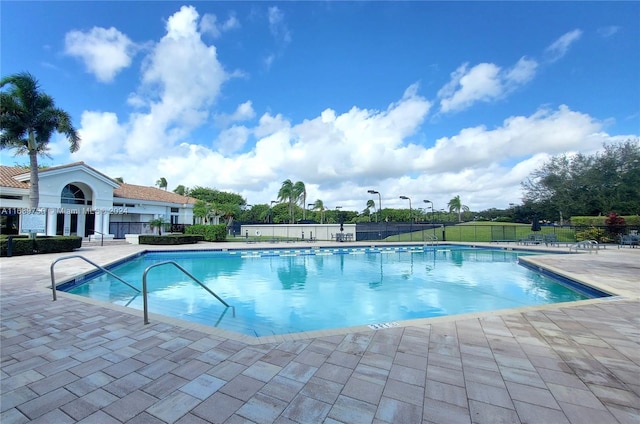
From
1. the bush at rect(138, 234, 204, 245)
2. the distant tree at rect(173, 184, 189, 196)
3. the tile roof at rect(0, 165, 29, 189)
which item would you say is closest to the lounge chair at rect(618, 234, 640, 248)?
the bush at rect(138, 234, 204, 245)

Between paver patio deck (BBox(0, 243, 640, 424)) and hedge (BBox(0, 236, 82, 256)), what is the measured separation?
1092 cm

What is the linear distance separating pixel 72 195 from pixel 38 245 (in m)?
10.5

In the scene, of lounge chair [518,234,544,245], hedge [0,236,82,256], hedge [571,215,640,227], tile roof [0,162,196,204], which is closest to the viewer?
hedge [0,236,82,256]

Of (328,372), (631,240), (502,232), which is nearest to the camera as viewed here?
(328,372)

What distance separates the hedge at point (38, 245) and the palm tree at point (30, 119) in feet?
9.61

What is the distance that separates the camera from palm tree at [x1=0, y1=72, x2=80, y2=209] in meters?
13.7

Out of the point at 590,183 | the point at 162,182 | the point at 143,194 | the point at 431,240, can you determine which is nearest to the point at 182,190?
the point at 162,182

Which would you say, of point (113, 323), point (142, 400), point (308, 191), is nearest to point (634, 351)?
point (142, 400)

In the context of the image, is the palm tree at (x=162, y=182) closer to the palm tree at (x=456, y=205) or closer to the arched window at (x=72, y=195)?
the arched window at (x=72, y=195)

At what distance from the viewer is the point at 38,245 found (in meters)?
12.4

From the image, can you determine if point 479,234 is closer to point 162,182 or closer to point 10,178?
point 10,178

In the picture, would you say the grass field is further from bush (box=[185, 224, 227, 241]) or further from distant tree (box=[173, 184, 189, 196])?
distant tree (box=[173, 184, 189, 196])

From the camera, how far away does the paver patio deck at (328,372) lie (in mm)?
1992

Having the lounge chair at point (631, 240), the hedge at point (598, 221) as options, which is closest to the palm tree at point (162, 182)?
the hedge at point (598, 221)
